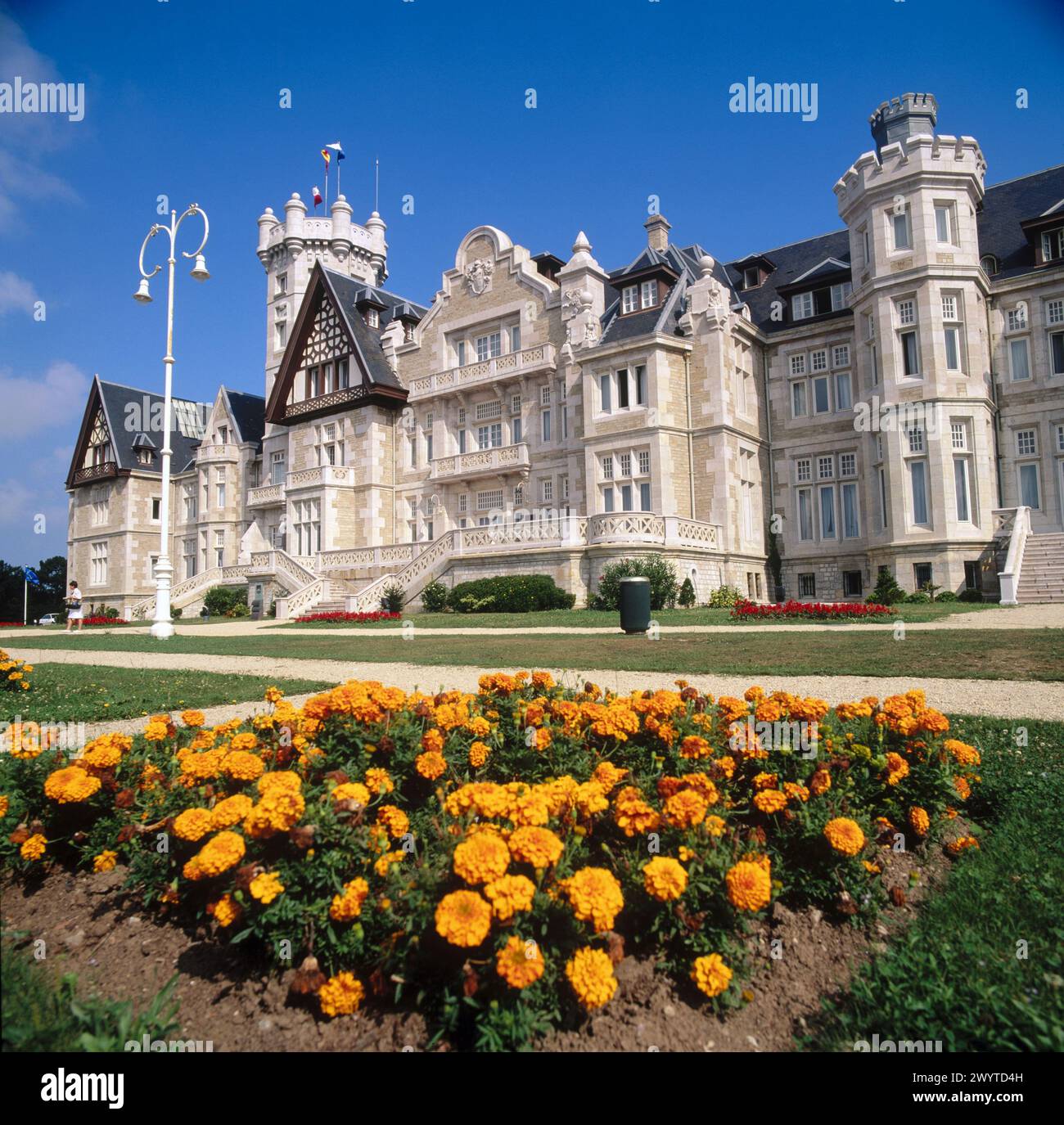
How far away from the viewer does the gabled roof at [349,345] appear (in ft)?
112

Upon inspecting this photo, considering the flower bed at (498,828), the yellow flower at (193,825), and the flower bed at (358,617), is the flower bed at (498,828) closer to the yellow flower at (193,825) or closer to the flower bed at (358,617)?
the yellow flower at (193,825)

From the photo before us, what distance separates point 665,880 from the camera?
107 inches

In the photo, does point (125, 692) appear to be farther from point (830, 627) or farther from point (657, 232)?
point (657, 232)

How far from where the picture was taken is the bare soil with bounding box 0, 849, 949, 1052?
256 centimetres

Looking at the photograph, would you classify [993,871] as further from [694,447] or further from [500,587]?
[694,447]

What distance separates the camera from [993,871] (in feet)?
11.2

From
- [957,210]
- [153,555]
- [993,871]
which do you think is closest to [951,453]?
[957,210]

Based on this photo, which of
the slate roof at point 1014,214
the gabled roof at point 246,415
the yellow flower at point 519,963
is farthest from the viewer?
the gabled roof at point 246,415

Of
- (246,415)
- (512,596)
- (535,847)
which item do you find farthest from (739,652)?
(246,415)

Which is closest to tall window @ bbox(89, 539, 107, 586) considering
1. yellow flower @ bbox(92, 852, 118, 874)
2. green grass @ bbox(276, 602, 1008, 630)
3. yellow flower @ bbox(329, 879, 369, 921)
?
green grass @ bbox(276, 602, 1008, 630)

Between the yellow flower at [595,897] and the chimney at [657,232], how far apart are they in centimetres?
3216

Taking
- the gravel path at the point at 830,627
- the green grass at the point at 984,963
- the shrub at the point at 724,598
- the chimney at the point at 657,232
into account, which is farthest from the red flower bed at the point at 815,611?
the chimney at the point at 657,232

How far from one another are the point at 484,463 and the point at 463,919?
28907 millimetres
